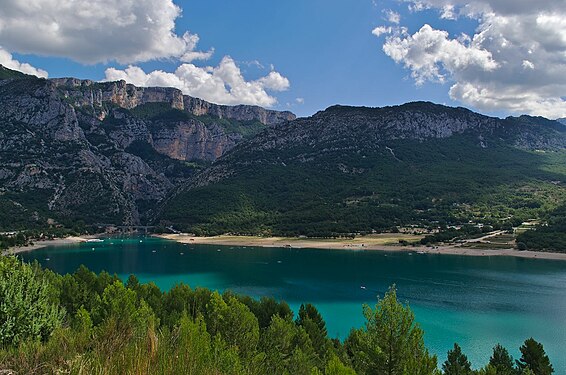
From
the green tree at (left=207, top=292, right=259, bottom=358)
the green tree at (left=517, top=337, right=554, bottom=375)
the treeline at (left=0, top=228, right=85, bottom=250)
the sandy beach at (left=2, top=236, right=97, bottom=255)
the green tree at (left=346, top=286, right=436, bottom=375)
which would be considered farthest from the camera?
the treeline at (left=0, top=228, right=85, bottom=250)

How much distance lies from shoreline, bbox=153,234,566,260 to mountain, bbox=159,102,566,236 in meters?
6.31

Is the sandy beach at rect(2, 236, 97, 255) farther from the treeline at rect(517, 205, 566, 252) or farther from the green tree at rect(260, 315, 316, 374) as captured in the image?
the treeline at rect(517, 205, 566, 252)

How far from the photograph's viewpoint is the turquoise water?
35312 mm

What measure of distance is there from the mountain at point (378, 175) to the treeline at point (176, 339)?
78.0 metres

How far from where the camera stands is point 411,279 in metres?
56.8

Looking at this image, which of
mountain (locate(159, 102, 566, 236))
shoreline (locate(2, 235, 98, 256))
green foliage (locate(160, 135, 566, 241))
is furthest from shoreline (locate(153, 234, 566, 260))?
shoreline (locate(2, 235, 98, 256))

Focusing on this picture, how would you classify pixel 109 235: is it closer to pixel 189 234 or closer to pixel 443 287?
pixel 189 234

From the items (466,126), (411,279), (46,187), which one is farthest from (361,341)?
(466,126)

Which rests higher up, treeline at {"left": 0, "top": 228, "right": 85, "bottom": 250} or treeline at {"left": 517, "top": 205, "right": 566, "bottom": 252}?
treeline at {"left": 517, "top": 205, "right": 566, "bottom": 252}

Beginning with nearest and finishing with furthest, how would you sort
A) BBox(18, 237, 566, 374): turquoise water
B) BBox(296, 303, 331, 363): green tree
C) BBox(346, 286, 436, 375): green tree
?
BBox(346, 286, 436, 375): green tree → BBox(296, 303, 331, 363): green tree → BBox(18, 237, 566, 374): turquoise water

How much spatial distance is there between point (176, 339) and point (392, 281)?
54.6m

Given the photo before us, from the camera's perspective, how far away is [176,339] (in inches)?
206

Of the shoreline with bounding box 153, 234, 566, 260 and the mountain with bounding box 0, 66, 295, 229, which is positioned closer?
the shoreline with bounding box 153, 234, 566, 260

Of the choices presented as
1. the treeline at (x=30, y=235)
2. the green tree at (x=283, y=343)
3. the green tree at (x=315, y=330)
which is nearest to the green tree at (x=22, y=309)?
the green tree at (x=283, y=343)
